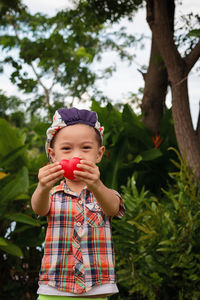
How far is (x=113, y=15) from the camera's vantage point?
179 inches

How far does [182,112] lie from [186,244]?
1327mm

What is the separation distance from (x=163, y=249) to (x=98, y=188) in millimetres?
1165

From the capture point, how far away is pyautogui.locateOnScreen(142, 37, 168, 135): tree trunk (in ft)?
15.1

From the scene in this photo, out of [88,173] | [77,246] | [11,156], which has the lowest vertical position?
[77,246]

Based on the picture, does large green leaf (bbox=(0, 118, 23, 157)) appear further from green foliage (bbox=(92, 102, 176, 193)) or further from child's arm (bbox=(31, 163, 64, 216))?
child's arm (bbox=(31, 163, 64, 216))

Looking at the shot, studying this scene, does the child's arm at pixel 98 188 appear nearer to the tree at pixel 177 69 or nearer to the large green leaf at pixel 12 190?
the tree at pixel 177 69

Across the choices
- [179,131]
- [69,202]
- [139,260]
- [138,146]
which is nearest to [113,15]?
[138,146]

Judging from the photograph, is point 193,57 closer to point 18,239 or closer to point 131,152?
point 131,152

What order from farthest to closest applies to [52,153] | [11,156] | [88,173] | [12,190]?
[11,156]
[12,190]
[52,153]
[88,173]

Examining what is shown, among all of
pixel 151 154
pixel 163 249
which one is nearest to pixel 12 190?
pixel 163 249

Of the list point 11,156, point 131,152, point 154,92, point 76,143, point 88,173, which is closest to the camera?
point 88,173

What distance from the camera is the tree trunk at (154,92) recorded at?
4.61 metres

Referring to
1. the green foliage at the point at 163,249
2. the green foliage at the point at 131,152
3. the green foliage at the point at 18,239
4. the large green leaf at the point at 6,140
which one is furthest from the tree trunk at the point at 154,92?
the green foliage at the point at 163,249

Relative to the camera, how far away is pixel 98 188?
146cm
